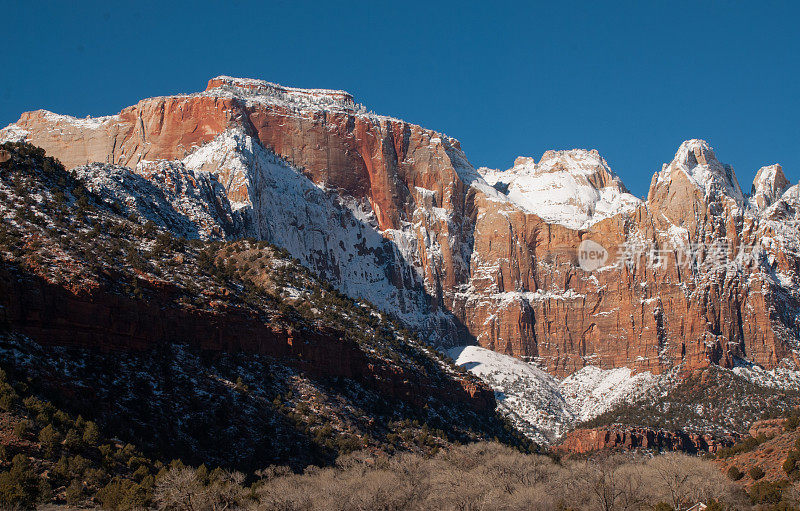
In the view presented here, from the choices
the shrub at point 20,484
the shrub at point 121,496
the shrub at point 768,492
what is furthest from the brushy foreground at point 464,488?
the shrub at point 20,484

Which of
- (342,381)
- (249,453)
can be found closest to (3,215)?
(249,453)

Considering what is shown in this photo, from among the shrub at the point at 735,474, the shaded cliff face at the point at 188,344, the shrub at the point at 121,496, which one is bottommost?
the shrub at the point at 121,496

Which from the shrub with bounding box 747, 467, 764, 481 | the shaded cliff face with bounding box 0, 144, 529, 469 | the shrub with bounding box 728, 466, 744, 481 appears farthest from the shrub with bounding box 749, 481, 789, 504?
the shaded cliff face with bounding box 0, 144, 529, 469

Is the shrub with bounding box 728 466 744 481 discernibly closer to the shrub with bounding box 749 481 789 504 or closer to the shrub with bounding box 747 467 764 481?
the shrub with bounding box 747 467 764 481

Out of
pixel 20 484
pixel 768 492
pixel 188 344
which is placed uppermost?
pixel 188 344

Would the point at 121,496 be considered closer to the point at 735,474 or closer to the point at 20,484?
the point at 20,484

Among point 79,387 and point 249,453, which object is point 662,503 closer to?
point 249,453

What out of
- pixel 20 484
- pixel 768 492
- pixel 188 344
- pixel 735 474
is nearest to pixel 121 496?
pixel 20 484

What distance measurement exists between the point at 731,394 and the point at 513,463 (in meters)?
95.0

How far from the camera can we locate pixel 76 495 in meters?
62.9

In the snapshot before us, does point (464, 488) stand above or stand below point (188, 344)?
below

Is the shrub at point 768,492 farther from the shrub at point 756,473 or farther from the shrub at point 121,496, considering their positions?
the shrub at point 121,496

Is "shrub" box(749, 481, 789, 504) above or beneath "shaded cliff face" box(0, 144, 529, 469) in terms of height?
beneath

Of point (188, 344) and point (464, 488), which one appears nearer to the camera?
point (464, 488)
